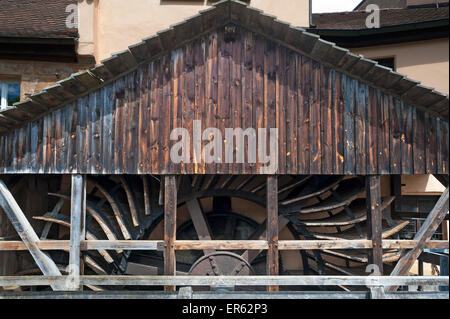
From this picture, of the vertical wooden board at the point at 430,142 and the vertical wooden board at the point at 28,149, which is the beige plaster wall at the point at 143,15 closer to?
the vertical wooden board at the point at 28,149

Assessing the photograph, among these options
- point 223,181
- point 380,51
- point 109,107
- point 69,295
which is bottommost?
point 69,295

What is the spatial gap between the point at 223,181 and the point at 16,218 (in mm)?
3665

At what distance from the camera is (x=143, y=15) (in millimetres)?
7645

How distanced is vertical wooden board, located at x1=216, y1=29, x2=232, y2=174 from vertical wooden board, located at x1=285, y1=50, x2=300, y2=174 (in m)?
0.93

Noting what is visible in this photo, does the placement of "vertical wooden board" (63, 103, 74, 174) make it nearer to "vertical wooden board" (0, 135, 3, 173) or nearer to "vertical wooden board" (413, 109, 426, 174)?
"vertical wooden board" (0, 135, 3, 173)

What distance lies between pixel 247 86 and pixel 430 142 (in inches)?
117

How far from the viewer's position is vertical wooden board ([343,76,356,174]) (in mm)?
5059

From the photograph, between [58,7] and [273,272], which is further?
[58,7]

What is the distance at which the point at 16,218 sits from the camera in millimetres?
5020

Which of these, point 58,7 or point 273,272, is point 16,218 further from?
point 58,7

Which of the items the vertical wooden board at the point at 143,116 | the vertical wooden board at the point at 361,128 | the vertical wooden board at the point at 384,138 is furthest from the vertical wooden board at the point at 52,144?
the vertical wooden board at the point at 384,138

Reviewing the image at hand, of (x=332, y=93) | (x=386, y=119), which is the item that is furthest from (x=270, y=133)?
(x=386, y=119)

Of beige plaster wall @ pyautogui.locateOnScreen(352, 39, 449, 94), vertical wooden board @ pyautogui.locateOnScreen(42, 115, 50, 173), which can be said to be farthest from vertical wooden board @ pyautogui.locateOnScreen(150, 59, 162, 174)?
beige plaster wall @ pyautogui.locateOnScreen(352, 39, 449, 94)

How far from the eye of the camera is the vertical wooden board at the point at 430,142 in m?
5.06
